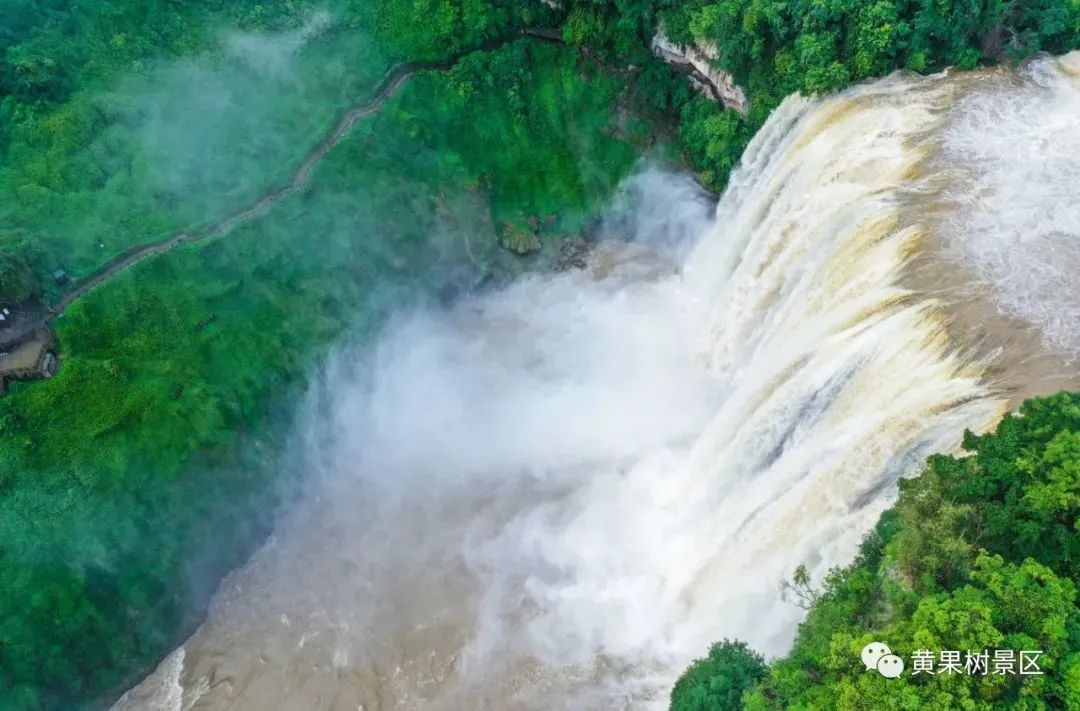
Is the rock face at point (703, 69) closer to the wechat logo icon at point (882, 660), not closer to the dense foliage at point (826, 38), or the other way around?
the dense foliage at point (826, 38)

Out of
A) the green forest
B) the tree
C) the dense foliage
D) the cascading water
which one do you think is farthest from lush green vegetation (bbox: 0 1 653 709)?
the tree

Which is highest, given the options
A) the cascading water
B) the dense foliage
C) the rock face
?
the dense foliage

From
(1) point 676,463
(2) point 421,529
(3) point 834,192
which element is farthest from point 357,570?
(3) point 834,192

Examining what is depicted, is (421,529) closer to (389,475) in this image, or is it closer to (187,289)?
(389,475)

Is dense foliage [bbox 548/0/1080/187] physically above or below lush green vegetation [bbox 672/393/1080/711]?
above

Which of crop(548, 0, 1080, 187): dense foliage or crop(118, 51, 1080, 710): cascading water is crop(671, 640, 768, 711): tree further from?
crop(548, 0, 1080, 187): dense foliage

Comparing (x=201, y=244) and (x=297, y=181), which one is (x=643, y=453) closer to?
(x=297, y=181)

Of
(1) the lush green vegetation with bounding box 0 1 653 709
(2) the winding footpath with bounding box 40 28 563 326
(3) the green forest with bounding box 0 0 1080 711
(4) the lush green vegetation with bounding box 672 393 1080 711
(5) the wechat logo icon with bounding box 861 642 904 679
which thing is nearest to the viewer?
(4) the lush green vegetation with bounding box 672 393 1080 711
